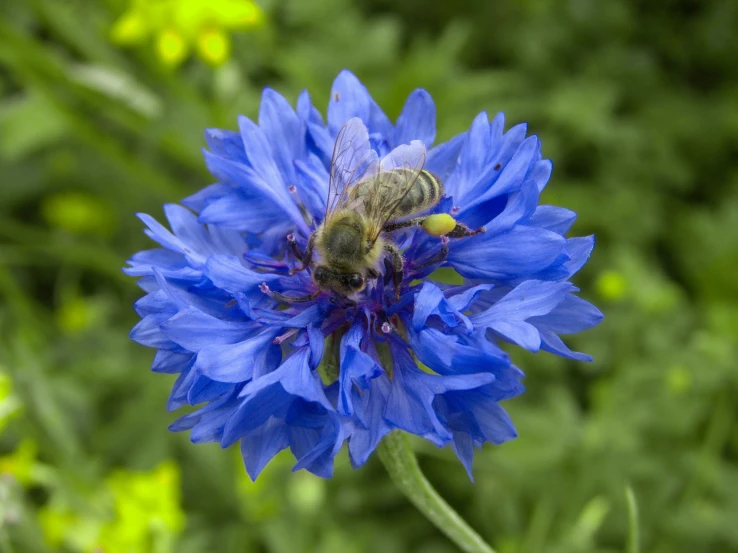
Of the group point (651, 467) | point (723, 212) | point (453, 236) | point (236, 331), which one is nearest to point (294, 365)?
point (236, 331)

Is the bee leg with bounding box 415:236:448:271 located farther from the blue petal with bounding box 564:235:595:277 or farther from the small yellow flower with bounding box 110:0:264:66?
the small yellow flower with bounding box 110:0:264:66

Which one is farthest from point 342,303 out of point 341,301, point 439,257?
point 439,257

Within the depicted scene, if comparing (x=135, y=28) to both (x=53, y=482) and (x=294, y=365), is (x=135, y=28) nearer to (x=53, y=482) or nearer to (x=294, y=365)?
(x=53, y=482)

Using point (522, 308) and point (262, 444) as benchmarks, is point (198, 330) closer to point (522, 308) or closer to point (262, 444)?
point (262, 444)

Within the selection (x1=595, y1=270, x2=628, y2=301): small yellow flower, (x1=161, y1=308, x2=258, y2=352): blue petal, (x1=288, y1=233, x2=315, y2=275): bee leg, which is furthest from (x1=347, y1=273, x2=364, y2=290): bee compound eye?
(x1=595, y1=270, x2=628, y2=301): small yellow flower

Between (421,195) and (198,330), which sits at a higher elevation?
(421,195)
